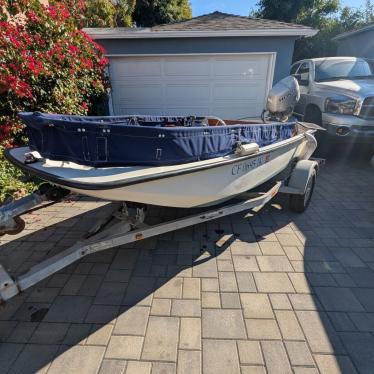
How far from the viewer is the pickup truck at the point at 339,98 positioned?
5.92 m

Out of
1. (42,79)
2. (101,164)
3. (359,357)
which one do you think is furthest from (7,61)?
(359,357)

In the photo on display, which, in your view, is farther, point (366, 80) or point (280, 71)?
point (280, 71)

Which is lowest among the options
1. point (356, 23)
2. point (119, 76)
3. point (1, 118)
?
point (1, 118)

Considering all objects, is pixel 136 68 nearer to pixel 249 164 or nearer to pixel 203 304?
pixel 249 164

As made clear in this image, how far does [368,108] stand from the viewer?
5906mm

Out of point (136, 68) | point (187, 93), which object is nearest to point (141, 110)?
point (136, 68)

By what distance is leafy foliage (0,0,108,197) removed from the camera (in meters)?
4.29

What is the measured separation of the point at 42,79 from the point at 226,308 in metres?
4.91

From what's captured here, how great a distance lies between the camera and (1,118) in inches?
175

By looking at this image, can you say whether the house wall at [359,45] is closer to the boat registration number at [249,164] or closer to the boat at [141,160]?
the boat registration number at [249,164]

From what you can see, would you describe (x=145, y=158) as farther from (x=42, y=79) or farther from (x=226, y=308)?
(x=42, y=79)

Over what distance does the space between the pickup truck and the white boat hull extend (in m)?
3.26

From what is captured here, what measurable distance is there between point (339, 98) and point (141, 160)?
5.75 meters

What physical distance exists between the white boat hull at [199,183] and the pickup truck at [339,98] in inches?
128
